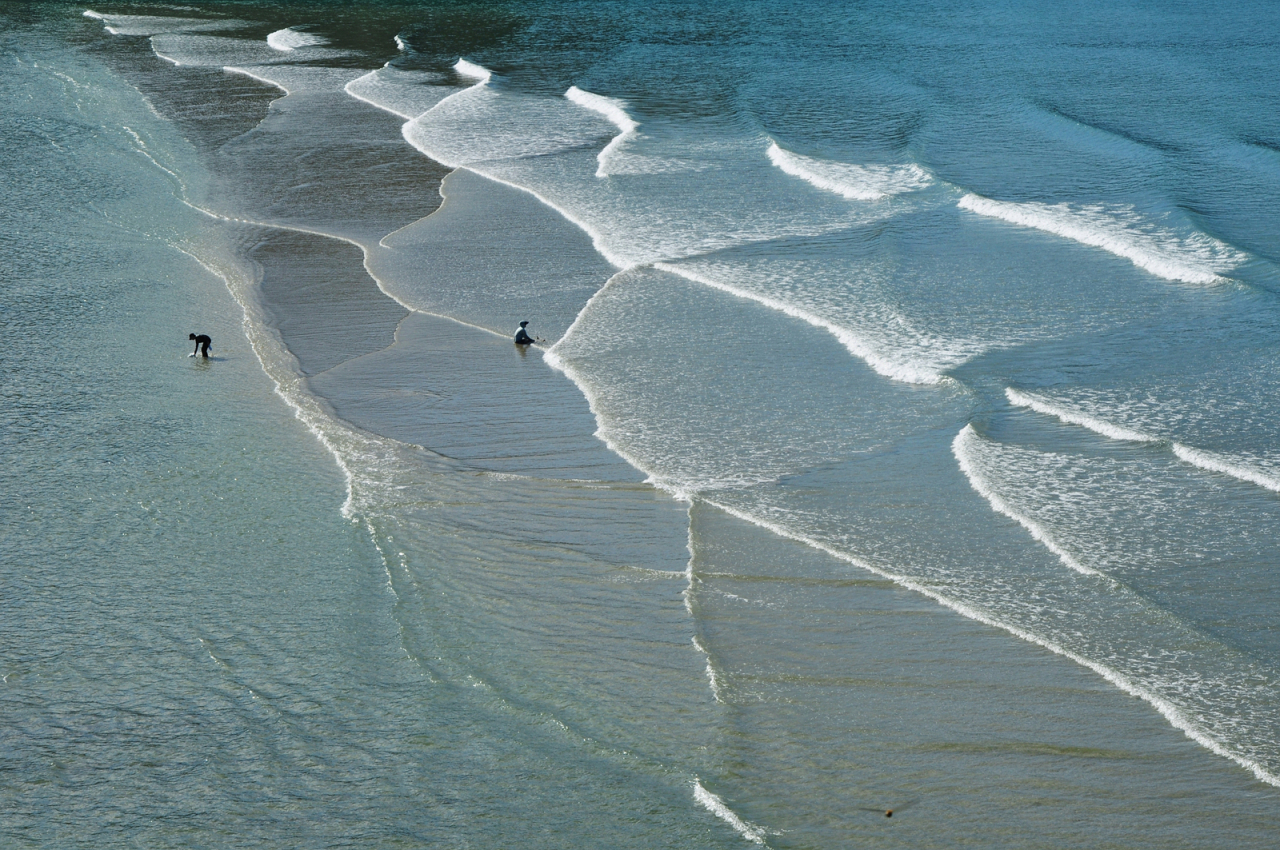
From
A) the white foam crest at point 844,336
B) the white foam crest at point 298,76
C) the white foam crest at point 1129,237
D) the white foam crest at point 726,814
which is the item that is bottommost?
the white foam crest at point 298,76

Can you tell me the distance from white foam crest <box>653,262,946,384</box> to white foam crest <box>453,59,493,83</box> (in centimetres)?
→ 1463

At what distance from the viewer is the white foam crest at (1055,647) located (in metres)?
5.59

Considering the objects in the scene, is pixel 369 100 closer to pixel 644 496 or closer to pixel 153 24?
pixel 153 24

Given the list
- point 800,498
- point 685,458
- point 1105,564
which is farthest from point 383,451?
point 1105,564

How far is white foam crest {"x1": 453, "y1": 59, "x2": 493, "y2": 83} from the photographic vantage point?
26719 mm

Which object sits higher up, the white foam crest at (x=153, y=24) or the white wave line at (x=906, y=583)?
the white wave line at (x=906, y=583)

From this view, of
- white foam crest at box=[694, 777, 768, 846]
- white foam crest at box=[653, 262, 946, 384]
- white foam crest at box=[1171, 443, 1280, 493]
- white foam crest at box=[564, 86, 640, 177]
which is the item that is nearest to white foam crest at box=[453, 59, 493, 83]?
white foam crest at box=[564, 86, 640, 177]

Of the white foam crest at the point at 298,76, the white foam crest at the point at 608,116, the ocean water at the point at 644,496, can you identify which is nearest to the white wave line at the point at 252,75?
the white foam crest at the point at 298,76

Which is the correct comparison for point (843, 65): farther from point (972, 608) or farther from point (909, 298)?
point (972, 608)

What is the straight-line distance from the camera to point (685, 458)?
8.82m

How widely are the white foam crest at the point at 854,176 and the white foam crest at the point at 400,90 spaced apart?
25.6 ft

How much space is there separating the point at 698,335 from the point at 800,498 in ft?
11.6

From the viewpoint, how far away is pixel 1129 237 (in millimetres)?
14367

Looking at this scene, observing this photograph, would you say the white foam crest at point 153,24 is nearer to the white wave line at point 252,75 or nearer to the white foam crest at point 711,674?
the white wave line at point 252,75
